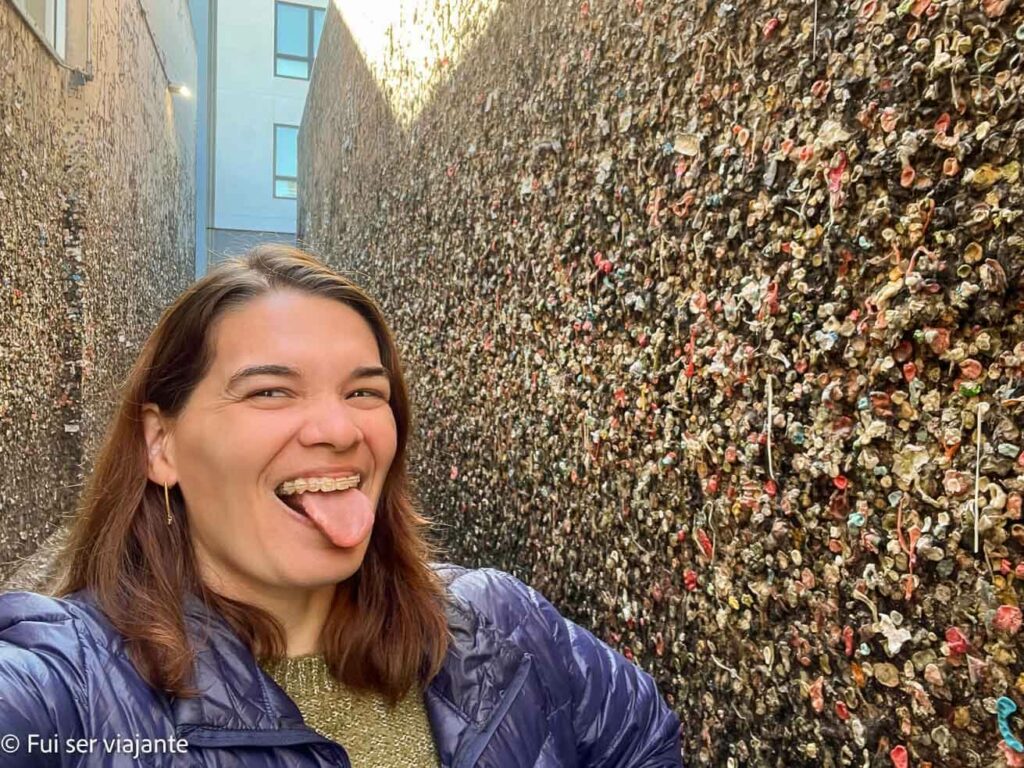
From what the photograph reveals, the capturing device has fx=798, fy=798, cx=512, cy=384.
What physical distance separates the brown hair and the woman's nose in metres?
0.24

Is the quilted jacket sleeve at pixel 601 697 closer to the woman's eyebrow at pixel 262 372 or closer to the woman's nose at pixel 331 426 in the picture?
the woman's nose at pixel 331 426

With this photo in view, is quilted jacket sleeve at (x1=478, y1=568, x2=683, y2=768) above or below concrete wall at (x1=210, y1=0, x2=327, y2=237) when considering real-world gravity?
below

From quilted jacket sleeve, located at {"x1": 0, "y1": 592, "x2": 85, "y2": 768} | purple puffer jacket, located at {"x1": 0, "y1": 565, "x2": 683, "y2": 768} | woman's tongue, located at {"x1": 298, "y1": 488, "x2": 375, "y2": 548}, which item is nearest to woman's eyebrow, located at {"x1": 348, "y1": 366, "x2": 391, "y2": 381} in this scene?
woman's tongue, located at {"x1": 298, "y1": 488, "x2": 375, "y2": 548}

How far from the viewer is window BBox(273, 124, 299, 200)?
18.7 metres

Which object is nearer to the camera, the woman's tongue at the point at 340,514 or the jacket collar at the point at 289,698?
the jacket collar at the point at 289,698

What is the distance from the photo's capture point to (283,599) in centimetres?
143

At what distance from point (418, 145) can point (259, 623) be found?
4.54 m

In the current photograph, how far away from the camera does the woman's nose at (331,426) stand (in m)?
1.37

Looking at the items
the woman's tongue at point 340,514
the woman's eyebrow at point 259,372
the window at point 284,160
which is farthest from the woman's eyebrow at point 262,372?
the window at point 284,160

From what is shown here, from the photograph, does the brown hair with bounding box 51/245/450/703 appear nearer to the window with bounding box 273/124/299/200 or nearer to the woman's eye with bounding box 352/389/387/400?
the woman's eye with bounding box 352/389/387/400

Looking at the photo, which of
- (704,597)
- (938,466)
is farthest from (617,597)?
(938,466)

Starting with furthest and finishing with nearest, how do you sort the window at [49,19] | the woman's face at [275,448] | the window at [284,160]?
the window at [284,160]
the window at [49,19]
the woman's face at [275,448]

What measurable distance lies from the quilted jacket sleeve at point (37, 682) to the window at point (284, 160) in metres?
18.8

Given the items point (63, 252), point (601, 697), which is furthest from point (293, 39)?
point (601, 697)
